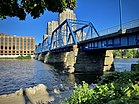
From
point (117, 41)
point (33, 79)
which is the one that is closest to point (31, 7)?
point (33, 79)

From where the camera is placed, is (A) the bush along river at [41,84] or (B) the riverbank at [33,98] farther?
(A) the bush along river at [41,84]

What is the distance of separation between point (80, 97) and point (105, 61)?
50.5 meters

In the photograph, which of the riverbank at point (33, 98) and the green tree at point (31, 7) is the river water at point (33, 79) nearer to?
the riverbank at point (33, 98)

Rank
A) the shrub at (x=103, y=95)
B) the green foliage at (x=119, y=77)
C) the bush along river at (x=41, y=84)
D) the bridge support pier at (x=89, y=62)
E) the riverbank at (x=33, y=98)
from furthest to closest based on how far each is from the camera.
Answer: the bridge support pier at (x=89, y=62), the bush along river at (x=41, y=84), the riverbank at (x=33, y=98), the green foliage at (x=119, y=77), the shrub at (x=103, y=95)

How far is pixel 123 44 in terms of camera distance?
128ft

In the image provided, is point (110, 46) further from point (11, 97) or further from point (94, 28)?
point (94, 28)

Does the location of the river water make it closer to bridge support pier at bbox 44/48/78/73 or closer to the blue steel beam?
bridge support pier at bbox 44/48/78/73

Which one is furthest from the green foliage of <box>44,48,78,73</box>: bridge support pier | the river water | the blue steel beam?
<box>44,48,78,73</box>: bridge support pier

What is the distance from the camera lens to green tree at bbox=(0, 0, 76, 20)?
9.42 metres

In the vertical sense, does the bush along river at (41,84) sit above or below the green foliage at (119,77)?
below

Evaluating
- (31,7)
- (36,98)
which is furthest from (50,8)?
(36,98)

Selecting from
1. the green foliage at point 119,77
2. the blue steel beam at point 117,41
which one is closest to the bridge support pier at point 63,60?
the blue steel beam at point 117,41

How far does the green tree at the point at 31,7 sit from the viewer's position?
9.42 meters

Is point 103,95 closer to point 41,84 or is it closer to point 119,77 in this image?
point 119,77
